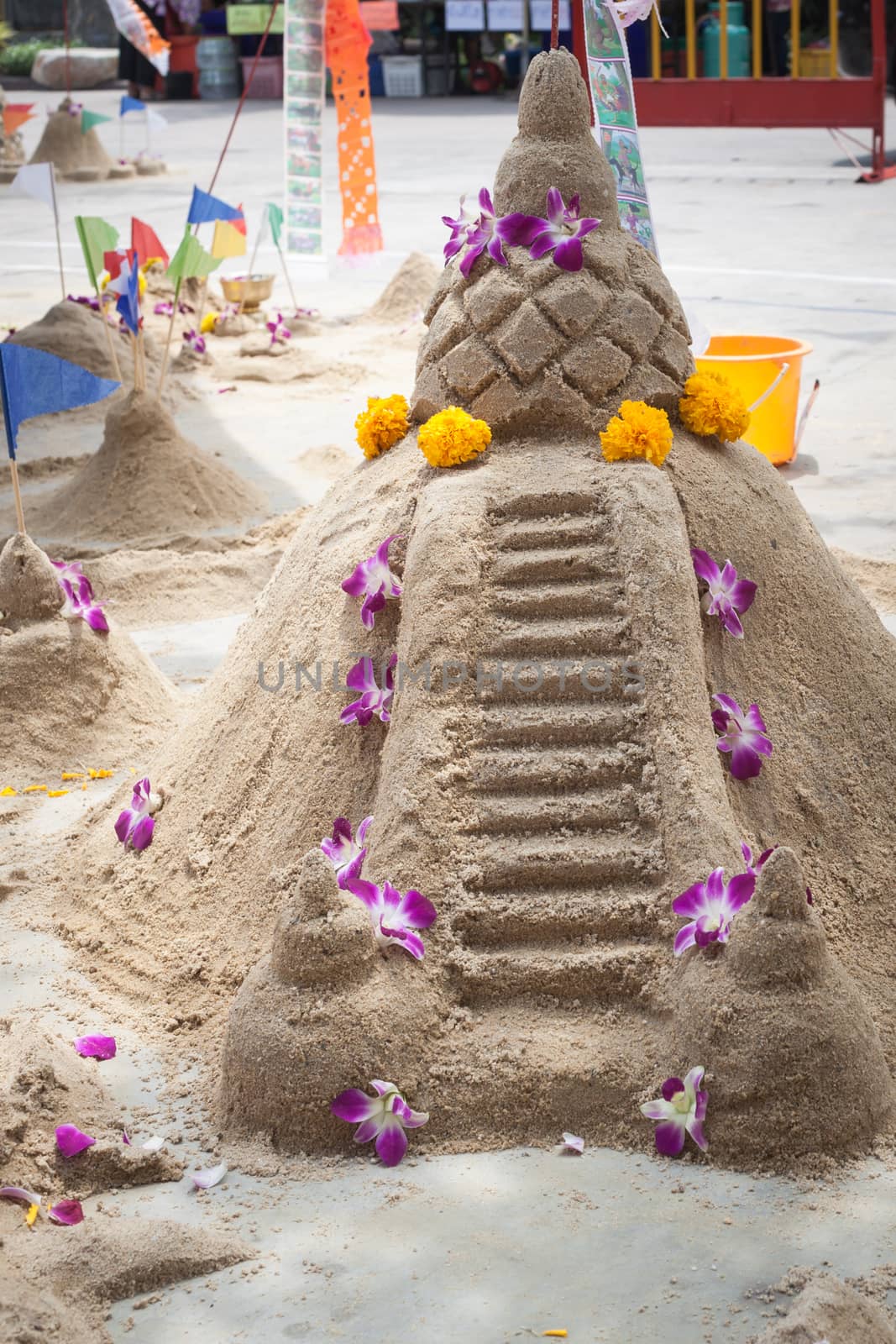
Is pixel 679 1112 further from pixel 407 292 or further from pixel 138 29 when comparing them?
pixel 138 29

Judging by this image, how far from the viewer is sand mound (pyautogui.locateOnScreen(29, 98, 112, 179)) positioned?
1775cm

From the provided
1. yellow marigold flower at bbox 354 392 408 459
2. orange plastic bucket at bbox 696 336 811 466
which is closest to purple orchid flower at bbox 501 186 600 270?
yellow marigold flower at bbox 354 392 408 459

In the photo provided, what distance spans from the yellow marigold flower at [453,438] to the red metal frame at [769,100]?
9.31 m

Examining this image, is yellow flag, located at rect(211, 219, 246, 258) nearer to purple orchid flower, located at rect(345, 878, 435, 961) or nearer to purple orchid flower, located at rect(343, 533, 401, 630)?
purple orchid flower, located at rect(343, 533, 401, 630)

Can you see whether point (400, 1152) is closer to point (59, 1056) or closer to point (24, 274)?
point (59, 1056)

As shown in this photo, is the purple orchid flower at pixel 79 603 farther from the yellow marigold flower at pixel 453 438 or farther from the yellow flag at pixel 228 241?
the yellow flag at pixel 228 241

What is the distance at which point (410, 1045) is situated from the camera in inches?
109

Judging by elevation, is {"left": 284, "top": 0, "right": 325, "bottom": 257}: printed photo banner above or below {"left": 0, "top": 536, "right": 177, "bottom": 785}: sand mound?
above

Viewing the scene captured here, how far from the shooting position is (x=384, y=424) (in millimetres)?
3742

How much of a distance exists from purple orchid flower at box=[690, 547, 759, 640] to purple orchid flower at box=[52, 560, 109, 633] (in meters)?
2.06

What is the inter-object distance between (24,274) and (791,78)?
6311 millimetres

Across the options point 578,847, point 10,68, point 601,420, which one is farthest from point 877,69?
point 10,68

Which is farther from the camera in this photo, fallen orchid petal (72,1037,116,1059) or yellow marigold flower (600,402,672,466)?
yellow marigold flower (600,402,672,466)

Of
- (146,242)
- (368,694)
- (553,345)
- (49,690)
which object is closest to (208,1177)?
(368,694)
